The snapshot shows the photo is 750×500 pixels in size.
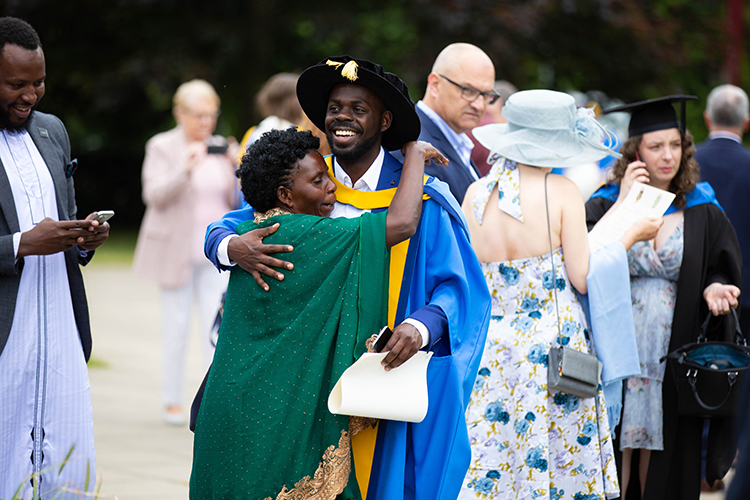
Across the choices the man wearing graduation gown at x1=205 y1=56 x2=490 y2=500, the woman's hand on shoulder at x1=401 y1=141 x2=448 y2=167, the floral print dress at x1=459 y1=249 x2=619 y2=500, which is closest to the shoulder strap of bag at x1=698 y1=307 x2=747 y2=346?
the floral print dress at x1=459 y1=249 x2=619 y2=500

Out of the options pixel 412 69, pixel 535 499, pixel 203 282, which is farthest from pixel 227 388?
pixel 412 69

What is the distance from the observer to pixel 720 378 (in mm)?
4598

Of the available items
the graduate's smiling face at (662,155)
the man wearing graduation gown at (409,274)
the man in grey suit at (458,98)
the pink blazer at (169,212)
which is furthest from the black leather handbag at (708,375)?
the pink blazer at (169,212)

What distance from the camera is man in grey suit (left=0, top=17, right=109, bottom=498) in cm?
341

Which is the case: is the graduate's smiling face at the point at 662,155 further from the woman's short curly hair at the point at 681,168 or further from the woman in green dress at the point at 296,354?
the woman in green dress at the point at 296,354

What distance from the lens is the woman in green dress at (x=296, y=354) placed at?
118 inches

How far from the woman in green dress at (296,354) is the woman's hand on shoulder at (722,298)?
232 cm

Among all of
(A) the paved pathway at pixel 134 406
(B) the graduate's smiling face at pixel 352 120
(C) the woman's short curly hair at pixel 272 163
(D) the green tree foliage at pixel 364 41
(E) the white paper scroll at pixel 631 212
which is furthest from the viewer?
(D) the green tree foliage at pixel 364 41

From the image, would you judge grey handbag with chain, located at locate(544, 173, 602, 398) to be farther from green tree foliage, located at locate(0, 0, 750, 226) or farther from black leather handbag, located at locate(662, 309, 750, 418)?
green tree foliage, located at locate(0, 0, 750, 226)

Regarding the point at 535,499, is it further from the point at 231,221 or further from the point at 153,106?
the point at 153,106

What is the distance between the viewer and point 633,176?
189 inches

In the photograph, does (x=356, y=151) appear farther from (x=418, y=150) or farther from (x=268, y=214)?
(x=268, y=214)

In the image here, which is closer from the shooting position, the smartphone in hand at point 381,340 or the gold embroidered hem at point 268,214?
the smartphone in hand at point 381,340

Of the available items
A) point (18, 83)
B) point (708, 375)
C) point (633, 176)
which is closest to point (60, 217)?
point (18, 83)
